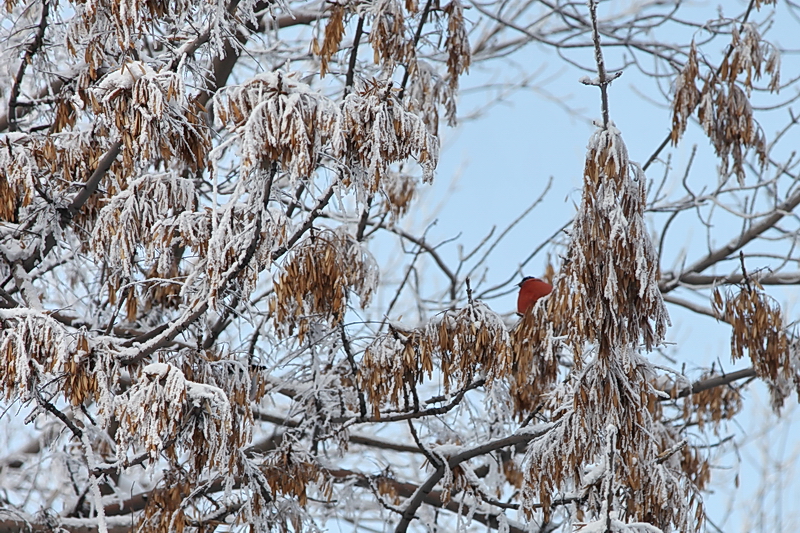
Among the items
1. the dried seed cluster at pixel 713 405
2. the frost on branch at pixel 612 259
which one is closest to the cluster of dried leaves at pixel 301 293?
the frost on branch at pixel 612 259

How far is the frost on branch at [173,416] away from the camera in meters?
3.01

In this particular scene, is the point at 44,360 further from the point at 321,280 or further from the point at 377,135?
the point at 377,135

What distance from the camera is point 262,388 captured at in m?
3.80

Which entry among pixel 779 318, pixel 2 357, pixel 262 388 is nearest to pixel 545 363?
pixel 779 318

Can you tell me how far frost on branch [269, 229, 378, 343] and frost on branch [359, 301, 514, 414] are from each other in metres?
0.25

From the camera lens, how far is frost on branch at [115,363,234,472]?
9.87 ft

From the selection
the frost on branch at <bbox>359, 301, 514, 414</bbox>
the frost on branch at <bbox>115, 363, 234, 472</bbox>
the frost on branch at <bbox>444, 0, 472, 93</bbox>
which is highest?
the frost on branch at <bbox>444, 0, 472, 93</bbox>

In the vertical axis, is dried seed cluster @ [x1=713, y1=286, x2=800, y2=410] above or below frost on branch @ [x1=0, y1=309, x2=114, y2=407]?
above

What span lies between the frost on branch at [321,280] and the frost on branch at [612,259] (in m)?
1.06

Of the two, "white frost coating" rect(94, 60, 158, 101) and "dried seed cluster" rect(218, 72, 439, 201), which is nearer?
"dried seed cluster" rect(218, 72, 439, 201)

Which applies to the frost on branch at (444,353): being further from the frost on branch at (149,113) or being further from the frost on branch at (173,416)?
the frost on branch at (149,113)

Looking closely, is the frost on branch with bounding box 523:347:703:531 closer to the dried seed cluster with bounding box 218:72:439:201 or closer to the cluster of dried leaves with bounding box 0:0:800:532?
the cluster of dried leaves with bounding box 0:0:800:532

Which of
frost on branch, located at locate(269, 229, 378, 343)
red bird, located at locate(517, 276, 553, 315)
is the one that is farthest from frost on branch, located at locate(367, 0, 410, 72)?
red bird, located at locate(517, 276, 553, 315)

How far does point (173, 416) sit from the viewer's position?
3.02m
